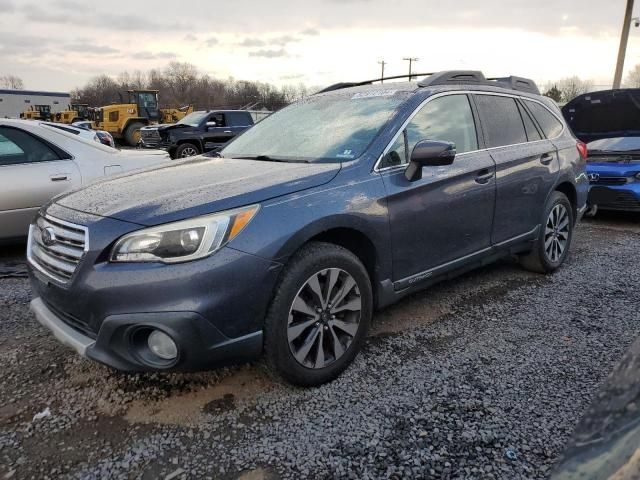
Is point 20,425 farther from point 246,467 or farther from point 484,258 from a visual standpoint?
point 484,258

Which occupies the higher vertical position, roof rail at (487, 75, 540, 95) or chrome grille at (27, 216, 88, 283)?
roof rail at (487, 75, 540, 95)

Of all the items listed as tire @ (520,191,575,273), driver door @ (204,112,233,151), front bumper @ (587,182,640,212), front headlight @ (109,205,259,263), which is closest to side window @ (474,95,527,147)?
tire @ (520,191,575,273)

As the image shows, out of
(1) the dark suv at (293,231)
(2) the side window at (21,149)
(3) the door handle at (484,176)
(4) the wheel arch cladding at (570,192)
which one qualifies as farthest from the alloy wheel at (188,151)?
(3) the door handle at (484,176)

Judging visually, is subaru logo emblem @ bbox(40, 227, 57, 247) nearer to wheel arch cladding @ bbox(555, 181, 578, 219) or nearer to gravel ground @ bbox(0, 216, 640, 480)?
gravel ground @ bbox(0, 216, 640, 480)

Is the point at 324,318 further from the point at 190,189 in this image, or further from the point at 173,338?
the point at 190,189

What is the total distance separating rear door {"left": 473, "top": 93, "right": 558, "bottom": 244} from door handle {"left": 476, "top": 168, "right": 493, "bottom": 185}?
0.11 meters

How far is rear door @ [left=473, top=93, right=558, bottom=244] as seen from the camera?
12.9ft

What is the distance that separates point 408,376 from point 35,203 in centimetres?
405

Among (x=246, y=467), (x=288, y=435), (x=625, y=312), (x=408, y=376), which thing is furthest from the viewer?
(x=625, y=312)

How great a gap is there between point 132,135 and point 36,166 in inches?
897

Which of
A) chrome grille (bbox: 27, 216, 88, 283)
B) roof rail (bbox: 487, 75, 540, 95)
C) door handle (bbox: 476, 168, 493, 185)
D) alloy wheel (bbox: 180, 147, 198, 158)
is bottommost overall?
alloy wheel (bbox: 180, 147, 198, 158)

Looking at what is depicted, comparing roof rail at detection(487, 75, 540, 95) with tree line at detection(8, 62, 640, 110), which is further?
tree line at detection(8, 62, 640, 110)

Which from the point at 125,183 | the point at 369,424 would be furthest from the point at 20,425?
the point at 369,424

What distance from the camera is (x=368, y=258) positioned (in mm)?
3047
